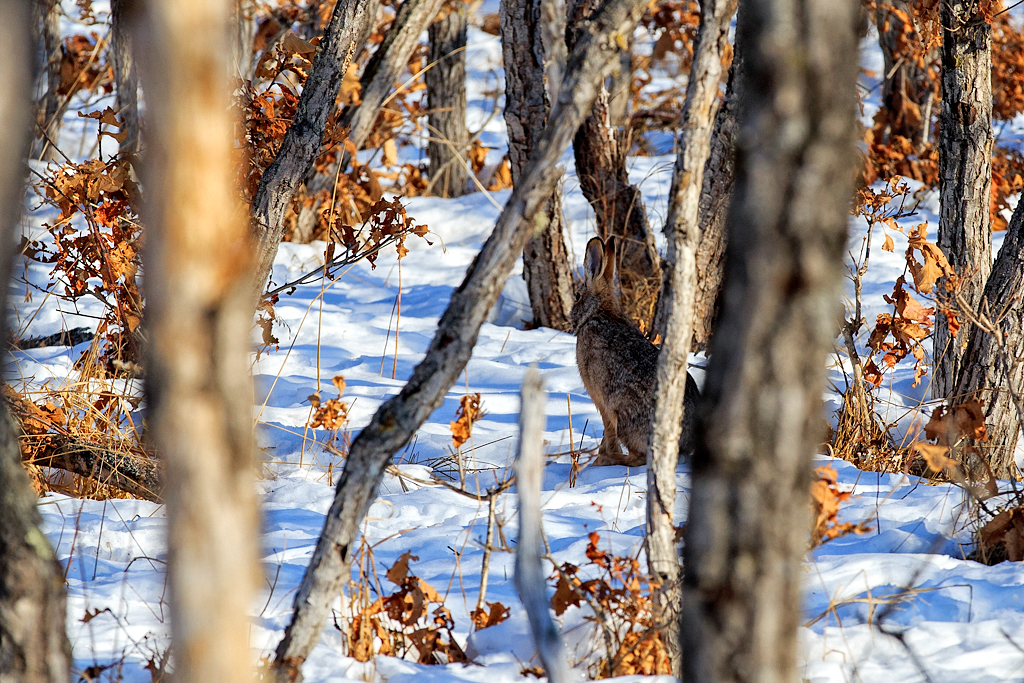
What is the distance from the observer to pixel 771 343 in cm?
148

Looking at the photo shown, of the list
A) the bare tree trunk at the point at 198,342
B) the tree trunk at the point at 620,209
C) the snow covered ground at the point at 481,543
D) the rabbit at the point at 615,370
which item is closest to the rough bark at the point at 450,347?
the snow covered ground at the point at 481,543

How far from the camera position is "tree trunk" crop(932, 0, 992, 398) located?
14.5 ft

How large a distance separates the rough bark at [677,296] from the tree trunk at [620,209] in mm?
4062

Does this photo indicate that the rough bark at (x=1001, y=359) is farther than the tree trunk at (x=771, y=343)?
Yes

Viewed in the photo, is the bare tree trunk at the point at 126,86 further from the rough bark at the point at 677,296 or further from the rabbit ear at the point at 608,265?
the rough bark at the point at 677,296

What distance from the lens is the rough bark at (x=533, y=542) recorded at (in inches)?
78.0

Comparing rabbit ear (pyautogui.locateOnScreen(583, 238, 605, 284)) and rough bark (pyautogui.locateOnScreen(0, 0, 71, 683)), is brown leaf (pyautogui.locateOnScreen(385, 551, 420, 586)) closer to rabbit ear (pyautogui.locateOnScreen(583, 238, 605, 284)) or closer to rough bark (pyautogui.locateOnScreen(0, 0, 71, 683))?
rough bark (pyautogui.locateOnScreen(0, 0, 71, 683))

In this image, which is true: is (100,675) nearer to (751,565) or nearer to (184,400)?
(184,400)

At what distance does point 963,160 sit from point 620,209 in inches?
100

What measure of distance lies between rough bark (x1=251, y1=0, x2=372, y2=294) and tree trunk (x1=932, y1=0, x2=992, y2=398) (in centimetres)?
283

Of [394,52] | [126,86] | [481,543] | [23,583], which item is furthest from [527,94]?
[23,583]

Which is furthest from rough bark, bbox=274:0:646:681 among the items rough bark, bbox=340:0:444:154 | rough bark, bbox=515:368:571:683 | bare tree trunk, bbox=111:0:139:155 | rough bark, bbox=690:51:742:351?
bare tree trunk, bbox=111:0:139:155

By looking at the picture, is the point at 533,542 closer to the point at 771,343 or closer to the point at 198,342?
the point at 771,343

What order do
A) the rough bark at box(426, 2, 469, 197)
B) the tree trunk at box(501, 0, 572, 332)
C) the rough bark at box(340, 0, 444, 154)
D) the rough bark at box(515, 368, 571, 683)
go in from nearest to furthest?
the rough bark at box(515, 368, 571, 683) < the rough bark at box(340, 0, 444, 154) < the tree trunk at box(501, 0, 572, 332) < the rough bark at box(426, 2, 469, 197)
